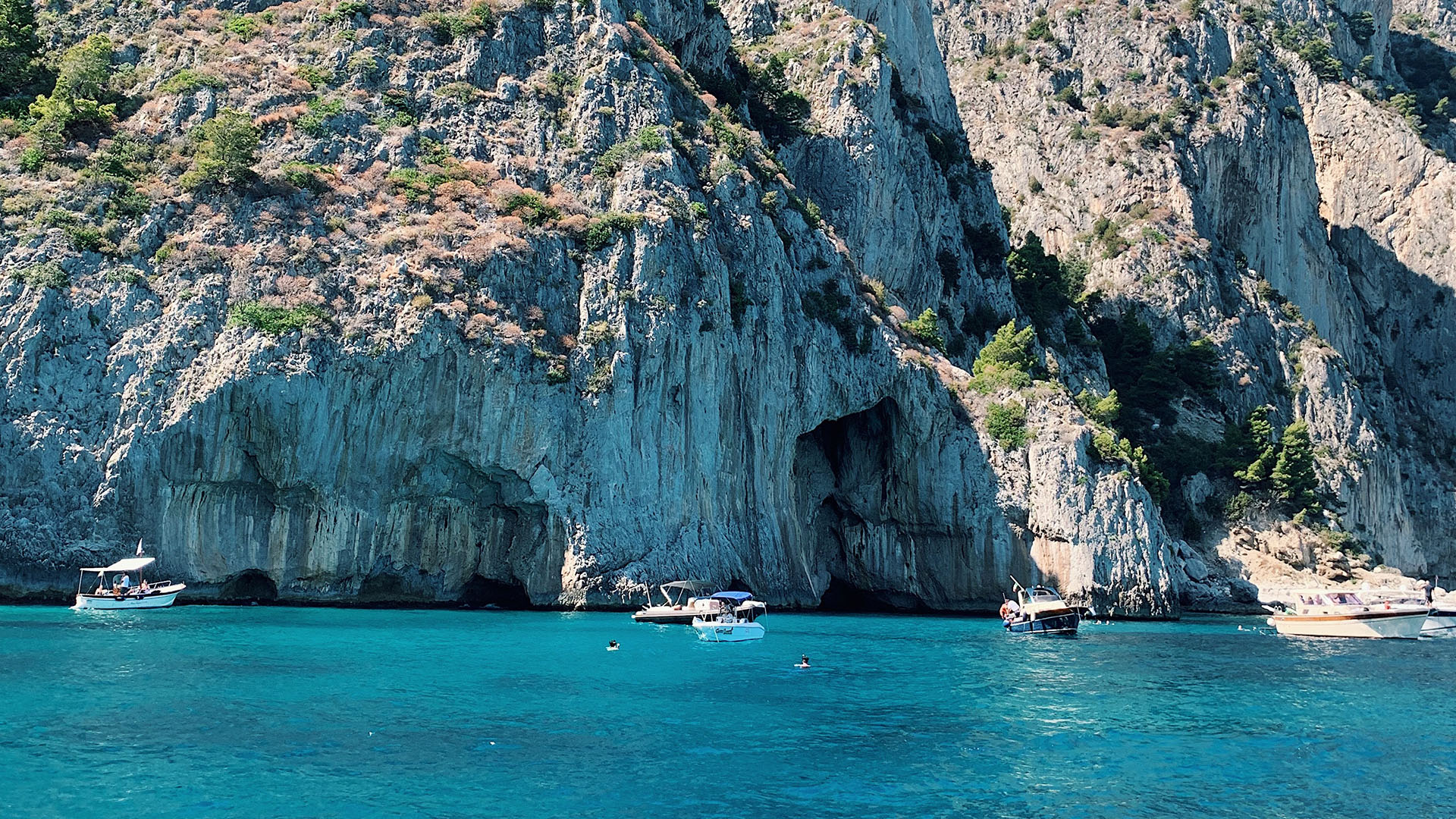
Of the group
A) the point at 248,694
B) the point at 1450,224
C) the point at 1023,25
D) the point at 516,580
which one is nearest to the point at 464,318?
the point at 516,580

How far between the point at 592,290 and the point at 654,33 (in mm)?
30230

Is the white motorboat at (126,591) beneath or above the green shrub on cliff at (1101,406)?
beneath

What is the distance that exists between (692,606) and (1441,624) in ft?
151

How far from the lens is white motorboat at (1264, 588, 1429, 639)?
203ft

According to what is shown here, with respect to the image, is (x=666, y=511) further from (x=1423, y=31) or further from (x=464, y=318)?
(x=1423, y=31)

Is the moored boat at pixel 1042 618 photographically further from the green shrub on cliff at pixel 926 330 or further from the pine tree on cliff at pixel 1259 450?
the pine tree on cliff at pixel 1259 450

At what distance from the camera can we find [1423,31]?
15262 cm

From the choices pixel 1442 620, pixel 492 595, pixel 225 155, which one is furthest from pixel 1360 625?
pixel 225 155

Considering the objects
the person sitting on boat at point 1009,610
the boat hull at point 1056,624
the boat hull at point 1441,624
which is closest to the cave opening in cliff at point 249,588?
the person sitting on boat at point 1009,610

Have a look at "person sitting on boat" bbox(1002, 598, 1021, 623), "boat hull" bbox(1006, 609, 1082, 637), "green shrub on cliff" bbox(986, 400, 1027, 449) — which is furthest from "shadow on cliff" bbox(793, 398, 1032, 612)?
"boat hull" bbox(1006, 609, 1082, 637)

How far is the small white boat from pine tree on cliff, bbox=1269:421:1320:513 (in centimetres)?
5308

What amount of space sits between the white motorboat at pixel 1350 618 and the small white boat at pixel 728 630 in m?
31.5

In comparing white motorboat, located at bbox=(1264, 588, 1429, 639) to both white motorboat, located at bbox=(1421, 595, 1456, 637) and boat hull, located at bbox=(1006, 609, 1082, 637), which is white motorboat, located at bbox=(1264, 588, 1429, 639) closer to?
white motorboat, located at bbox=(1421, 595, 1456, 637)

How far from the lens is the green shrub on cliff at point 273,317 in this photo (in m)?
58.4
